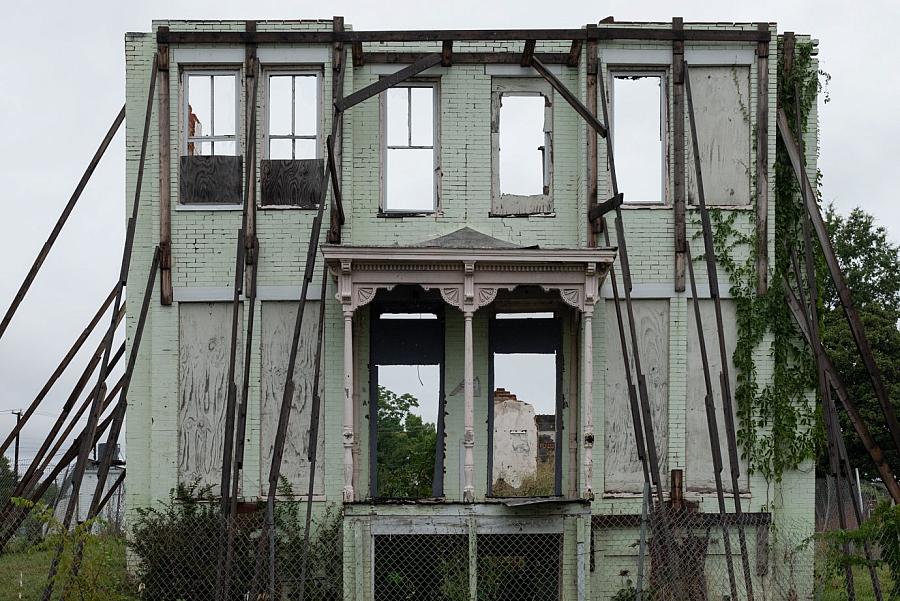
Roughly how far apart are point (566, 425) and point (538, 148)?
4213 millimetres

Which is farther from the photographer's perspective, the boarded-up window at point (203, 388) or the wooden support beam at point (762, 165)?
the wooden support beam at point (762, 165)

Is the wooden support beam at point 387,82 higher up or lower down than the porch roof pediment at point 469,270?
higher up

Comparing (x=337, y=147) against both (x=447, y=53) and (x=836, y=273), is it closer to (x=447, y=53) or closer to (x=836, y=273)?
(x=447, y=53)

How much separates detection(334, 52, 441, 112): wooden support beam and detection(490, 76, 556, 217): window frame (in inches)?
44.0

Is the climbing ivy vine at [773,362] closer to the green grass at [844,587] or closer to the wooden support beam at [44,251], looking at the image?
the green grass at [844,587]

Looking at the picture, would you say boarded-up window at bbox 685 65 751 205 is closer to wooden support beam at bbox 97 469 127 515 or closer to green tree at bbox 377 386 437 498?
green tree at bbox 377 386 437 498

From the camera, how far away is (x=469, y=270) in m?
15.5

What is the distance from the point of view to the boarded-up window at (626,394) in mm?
16812

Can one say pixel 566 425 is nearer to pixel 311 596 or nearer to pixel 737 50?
pixel 311 596

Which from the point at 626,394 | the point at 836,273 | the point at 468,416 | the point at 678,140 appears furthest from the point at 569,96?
the point at 468,416

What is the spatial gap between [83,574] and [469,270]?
6111 mm

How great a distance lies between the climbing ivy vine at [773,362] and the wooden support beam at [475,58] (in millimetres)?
3309

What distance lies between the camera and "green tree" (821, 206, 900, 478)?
100ft

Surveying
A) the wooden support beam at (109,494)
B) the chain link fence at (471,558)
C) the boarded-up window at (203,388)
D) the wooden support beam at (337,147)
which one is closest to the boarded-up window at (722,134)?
the chain link fence at (471,558)
